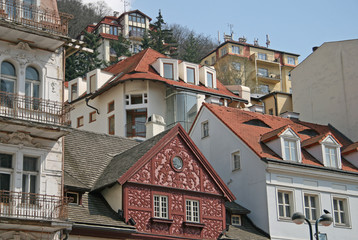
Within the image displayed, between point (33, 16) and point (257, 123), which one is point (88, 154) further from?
point (257, 123)

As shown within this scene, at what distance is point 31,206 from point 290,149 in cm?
1694

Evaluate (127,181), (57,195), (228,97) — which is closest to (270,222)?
(127,181)

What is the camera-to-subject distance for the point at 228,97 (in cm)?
5762

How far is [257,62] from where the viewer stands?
341 feet

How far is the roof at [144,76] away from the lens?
53.8m

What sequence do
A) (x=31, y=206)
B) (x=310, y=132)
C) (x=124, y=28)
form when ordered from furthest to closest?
1. (x=124, y=28)
2. (x=310, y=132)
3. (x=31, y=206)

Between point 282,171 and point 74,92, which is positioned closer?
point 282,171

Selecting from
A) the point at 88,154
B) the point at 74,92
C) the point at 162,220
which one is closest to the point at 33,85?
the point at 88,154

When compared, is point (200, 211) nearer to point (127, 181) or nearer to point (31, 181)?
point (127, 181)

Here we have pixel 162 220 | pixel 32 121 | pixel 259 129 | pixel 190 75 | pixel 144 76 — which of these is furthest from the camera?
pixel 190 75

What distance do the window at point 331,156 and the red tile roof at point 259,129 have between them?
58 cm

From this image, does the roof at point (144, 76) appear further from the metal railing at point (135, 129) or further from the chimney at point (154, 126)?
the chimney at point (154, 126)

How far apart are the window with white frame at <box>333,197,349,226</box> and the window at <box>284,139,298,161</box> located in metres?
3.23

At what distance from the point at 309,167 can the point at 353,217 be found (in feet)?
13.1
